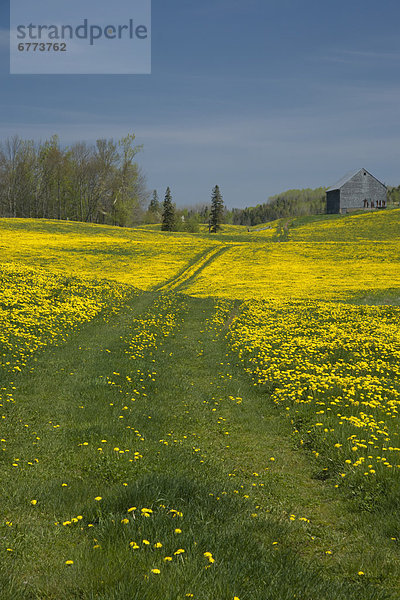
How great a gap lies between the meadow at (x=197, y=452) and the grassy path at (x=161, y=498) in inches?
1.1

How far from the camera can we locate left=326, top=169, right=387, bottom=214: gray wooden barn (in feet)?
359

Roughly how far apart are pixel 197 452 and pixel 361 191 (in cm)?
11312

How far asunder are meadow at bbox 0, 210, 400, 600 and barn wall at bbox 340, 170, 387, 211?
301 ft

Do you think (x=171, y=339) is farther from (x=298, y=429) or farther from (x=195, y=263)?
(x=195, y=263)

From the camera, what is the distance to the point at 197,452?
871 centimetres

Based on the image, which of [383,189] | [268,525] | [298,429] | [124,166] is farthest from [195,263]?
[383,189]

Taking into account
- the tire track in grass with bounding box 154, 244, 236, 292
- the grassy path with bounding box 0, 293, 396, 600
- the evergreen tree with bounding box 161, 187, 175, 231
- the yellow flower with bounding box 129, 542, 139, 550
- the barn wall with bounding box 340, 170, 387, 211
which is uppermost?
the barn wall with bounding box 340, 170, 387, 211

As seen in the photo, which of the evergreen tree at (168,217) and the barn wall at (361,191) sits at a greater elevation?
the barn wall at (361,191)

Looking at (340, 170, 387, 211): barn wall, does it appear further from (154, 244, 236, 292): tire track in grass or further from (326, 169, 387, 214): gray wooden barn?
(154, 244, 236, 292): tire track in grass

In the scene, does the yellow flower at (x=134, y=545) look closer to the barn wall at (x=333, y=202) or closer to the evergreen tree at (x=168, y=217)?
the evergreen tree at (x=168, y=217)

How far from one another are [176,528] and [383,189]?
391 ft

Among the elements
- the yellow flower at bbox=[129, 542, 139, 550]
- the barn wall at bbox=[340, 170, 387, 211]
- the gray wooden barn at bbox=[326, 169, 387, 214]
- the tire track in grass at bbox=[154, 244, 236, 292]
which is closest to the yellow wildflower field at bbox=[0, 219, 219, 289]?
the tire track in grass at bbox=[154, 244, 236, 292]

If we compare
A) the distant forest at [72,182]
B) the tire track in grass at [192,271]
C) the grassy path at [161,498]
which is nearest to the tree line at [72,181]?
the distant forest at [72,182]

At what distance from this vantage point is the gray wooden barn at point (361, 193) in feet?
359
